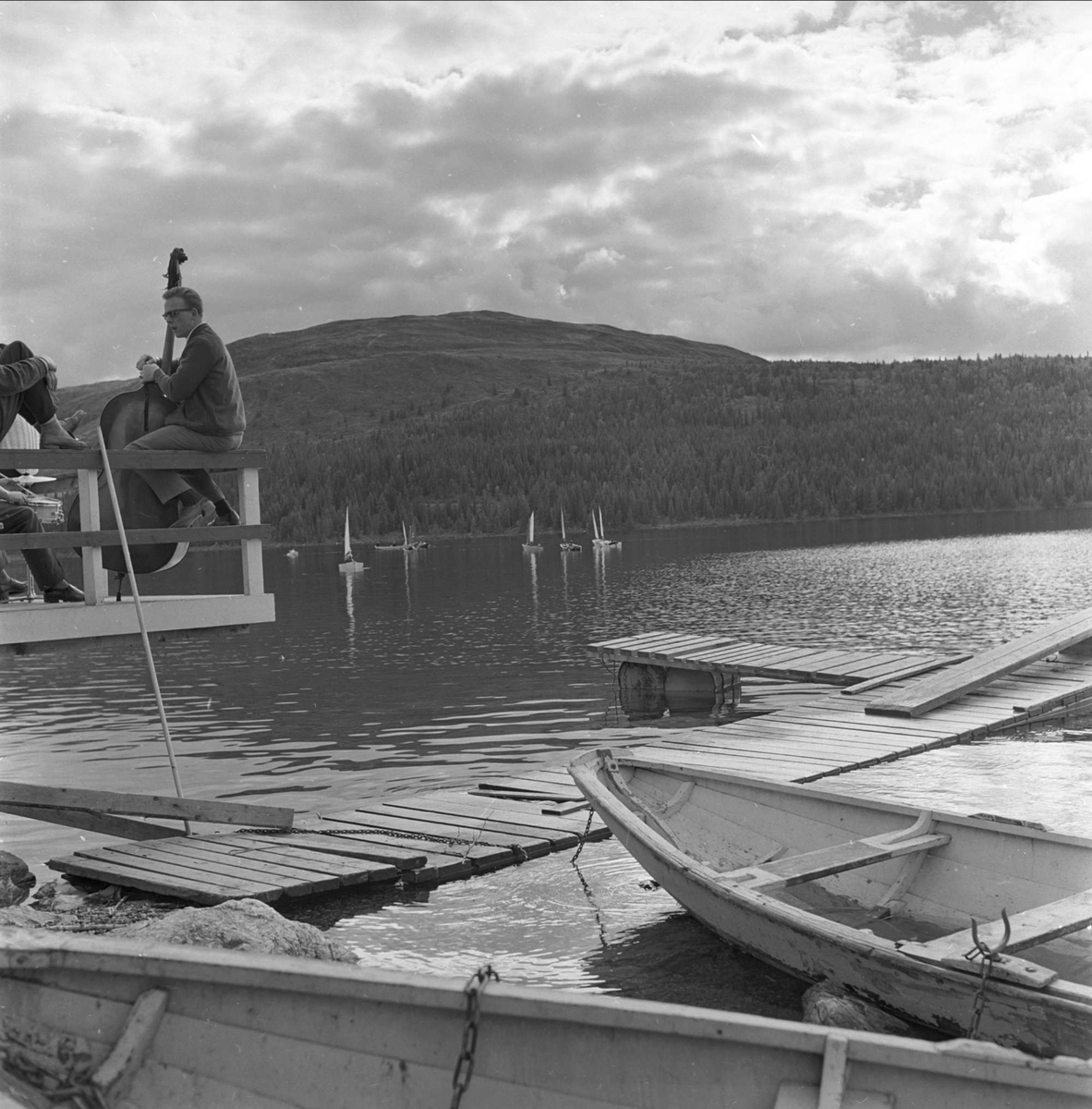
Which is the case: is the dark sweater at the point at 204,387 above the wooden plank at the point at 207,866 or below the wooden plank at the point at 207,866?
above

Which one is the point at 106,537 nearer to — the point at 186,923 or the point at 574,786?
the point at 186,923

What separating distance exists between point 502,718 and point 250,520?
1592 centimetres

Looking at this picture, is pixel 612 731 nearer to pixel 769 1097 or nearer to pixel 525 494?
pixel 769 1097

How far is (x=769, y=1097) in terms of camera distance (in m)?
4.55

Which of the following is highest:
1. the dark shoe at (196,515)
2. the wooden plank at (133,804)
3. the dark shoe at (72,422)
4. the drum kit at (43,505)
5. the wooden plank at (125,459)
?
the dark shoe at (72,422)

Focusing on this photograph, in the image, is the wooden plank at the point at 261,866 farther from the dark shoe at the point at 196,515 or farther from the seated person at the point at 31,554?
the dark shoe at the point at 196,515

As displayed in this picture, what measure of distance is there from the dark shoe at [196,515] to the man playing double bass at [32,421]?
0.95m

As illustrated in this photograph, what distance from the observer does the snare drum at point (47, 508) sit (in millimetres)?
10031

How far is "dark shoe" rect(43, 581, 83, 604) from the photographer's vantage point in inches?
385

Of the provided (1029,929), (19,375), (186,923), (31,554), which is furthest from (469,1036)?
(19,375)

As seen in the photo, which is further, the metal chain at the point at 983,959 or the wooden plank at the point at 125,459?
the wooden plank at the point at 125,459

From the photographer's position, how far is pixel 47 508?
34.7ft

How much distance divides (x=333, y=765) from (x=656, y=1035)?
17.3 meters

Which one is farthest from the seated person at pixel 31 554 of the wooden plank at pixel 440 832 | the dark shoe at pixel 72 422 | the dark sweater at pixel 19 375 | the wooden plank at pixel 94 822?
the wooden plank at pixel 440 832
